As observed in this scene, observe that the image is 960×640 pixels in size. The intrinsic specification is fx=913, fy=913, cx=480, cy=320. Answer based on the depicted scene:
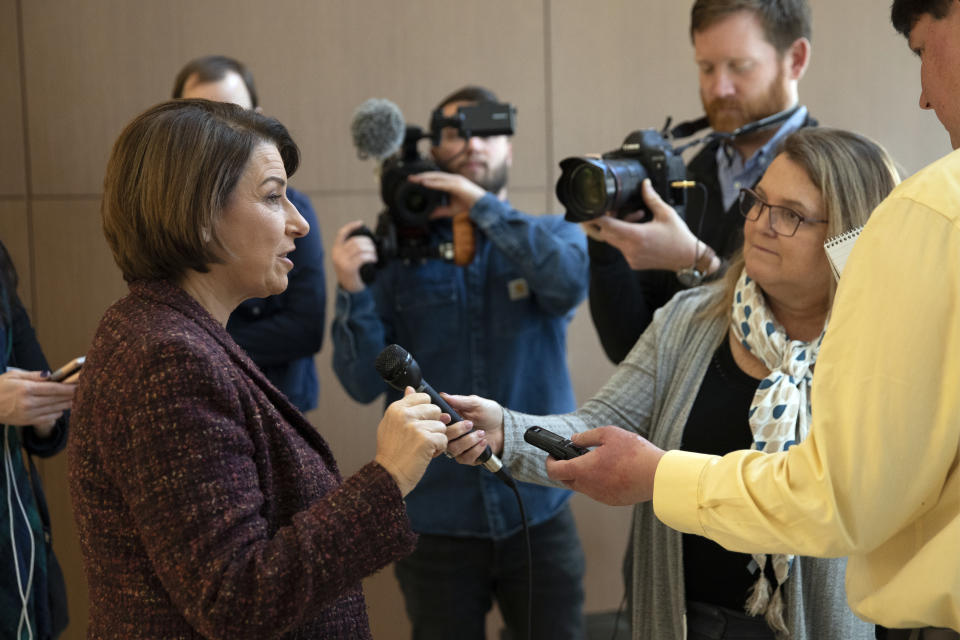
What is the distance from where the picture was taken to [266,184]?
48.1 inches

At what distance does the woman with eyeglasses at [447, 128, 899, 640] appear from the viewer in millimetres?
1483

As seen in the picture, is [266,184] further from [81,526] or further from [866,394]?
[866,394]

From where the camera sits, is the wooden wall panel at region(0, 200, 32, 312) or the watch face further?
the wooden wall panel at region(0, 200, 32, 312)

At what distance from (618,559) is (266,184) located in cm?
247

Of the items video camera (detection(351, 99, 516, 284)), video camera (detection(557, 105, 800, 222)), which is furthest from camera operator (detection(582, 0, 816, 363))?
video camera (detection(351, 99, 516, 284))

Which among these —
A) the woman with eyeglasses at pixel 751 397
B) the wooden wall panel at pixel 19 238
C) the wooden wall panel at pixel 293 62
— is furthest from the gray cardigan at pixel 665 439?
the wooden wall panel at pixel 19 238

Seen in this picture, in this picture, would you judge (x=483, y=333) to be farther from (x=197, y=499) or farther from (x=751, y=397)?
(x=197, y=499)

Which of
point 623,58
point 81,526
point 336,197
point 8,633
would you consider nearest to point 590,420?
point 81,526

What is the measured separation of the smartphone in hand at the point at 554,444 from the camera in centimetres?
135

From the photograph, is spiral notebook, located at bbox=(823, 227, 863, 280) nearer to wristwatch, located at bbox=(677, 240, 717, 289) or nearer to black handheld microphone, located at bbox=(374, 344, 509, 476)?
wristwatch, located at bbox=(677, 240, 717, 289)

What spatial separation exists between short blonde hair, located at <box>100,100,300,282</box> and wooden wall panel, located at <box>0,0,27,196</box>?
1958 millimetres

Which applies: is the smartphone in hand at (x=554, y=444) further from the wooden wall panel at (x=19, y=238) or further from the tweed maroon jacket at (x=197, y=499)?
the wooden wall panel at (x=19, y=238)

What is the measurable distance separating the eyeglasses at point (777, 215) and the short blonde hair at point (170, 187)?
90 centimetres

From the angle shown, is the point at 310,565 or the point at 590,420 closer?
the point at 310,565
